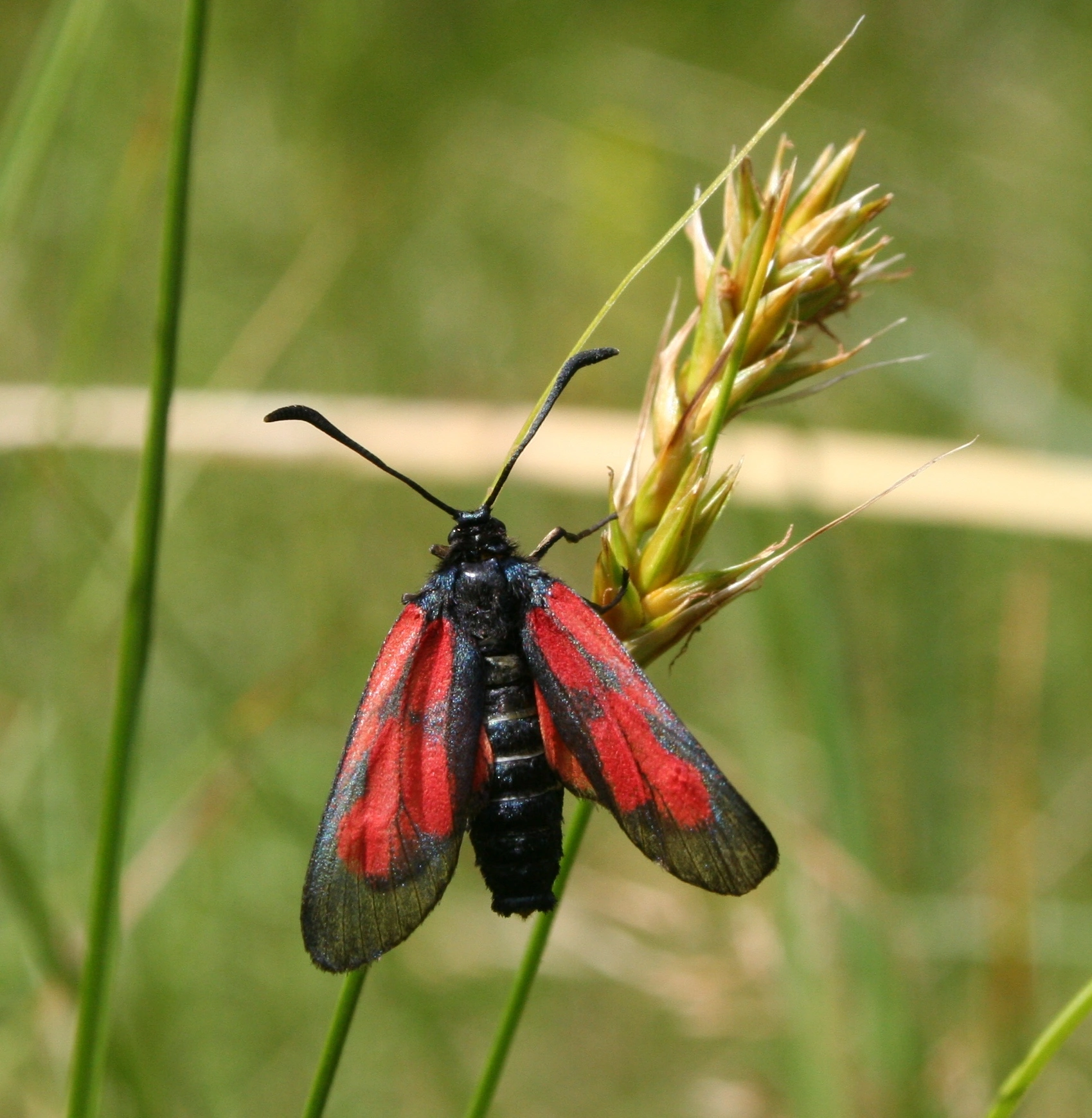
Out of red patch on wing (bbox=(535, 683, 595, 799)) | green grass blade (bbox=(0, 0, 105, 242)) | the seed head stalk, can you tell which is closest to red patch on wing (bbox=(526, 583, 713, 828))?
red patch on wing (bbox=(535, 683, 595, 799))

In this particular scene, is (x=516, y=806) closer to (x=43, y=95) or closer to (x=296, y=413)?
(x=296, y=413)

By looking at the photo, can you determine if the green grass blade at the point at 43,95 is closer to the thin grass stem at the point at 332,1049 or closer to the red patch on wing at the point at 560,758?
the red patch on wing at the point at 560,758

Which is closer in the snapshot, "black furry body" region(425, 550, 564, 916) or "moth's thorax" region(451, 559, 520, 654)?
"black furry body" region(425, 550, 564, 916)

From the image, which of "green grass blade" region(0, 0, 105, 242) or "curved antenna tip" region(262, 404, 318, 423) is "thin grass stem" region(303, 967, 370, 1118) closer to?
"curved antenna tip" region(262, 404, 318, 423)

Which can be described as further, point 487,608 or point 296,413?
point 487,608

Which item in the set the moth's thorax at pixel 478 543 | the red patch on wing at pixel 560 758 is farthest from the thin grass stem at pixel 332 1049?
the moth's thorax at pixel 478 543

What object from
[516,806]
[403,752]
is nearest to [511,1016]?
[516,806]
